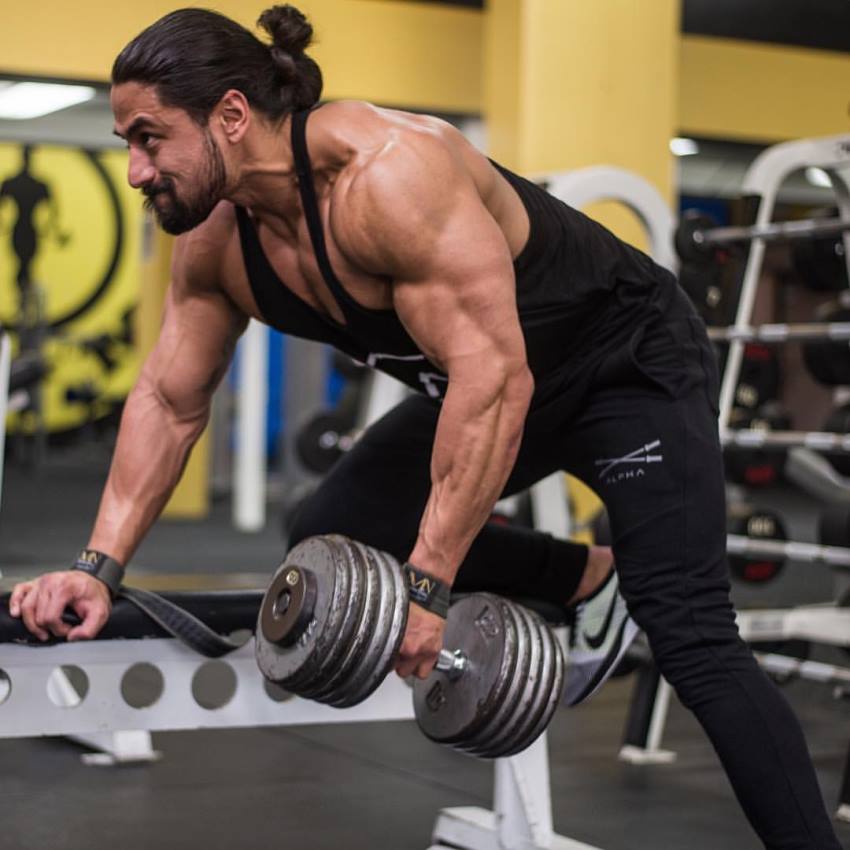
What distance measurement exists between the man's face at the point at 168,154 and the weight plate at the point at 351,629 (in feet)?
1.51

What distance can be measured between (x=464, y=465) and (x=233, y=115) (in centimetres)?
50

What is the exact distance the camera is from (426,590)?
5.45ft

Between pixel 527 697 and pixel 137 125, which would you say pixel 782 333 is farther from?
pixel 137 125

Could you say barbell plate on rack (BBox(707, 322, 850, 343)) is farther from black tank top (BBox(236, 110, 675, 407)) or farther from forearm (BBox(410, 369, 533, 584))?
forearm (BBox(410, 369, 533, 584))

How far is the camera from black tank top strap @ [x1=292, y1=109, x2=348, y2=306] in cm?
177

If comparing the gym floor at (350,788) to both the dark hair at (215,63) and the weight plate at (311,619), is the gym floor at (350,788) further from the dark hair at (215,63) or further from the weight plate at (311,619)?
the dark hair at (215,63)

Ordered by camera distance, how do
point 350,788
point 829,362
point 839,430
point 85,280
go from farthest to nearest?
point 85,280 → point 839,430 → point 829,362 → point 350,788

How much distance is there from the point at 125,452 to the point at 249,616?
29 cm

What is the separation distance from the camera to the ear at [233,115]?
1733mm

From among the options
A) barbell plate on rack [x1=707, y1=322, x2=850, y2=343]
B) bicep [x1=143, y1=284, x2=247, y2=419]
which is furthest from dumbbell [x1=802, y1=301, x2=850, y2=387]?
bicep [x1=143, y1=284, x2=247, y2=419]

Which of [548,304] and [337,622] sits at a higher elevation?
[548,304]

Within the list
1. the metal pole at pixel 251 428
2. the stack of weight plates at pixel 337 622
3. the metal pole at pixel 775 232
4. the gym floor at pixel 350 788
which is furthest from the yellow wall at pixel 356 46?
the stack of weight plates at pixel 337 622

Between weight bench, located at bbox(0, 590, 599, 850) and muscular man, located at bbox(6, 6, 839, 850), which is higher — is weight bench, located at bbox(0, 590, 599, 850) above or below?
below

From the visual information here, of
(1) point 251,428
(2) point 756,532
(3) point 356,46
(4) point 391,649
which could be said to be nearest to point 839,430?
(2) point 756,532
